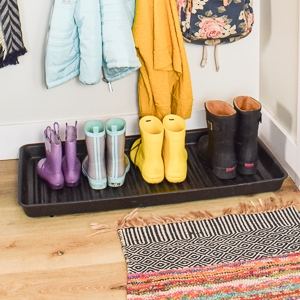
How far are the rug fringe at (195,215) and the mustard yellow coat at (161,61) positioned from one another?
1.62 feet

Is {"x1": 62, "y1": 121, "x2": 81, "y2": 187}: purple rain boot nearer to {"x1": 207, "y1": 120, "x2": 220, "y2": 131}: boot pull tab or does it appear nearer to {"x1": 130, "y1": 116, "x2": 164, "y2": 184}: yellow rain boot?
{"x1": 130, "y1": 116, "x2": 164, "y2": 184}: yellow rain boot

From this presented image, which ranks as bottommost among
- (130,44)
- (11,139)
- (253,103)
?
(11,139)

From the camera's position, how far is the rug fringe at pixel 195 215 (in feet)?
6.54

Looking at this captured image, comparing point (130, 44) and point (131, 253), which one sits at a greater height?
point (130, 44)

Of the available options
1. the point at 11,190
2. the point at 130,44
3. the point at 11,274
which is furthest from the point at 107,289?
the point at 130,44

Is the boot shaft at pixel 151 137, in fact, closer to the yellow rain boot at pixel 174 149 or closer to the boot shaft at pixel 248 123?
the yellow rain boot at pixel 174 149

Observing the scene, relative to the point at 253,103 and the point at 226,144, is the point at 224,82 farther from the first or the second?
the point at 226,144

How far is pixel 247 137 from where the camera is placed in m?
2.14

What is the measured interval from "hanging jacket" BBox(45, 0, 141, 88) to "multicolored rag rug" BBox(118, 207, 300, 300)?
2.15 feet

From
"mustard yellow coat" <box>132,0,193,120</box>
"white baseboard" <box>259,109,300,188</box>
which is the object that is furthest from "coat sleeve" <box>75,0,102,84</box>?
"white baseboard" <box>259,109,300,188</box>

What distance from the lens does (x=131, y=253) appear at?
184 cm

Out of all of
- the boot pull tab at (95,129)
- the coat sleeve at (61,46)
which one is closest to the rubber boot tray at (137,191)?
the boot pull tab at (95,129)

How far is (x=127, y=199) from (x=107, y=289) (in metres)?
0.45

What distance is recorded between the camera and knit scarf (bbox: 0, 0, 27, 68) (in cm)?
210
